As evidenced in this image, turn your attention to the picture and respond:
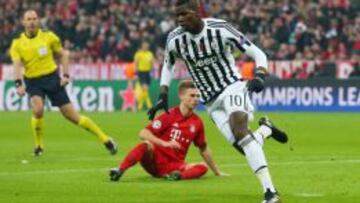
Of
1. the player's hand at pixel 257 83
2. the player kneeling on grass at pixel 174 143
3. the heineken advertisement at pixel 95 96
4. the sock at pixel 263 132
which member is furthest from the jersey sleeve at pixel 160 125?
the heineken advertisement at pixel 95 96

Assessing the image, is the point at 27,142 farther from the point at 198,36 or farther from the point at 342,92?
the point at 342,92

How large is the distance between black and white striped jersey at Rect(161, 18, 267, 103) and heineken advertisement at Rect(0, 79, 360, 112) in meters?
22.3

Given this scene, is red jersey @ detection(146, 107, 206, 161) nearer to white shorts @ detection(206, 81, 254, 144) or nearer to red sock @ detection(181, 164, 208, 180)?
red sock @ detection(181, 164, 208, 180)

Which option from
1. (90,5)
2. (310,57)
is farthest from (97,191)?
(90,5)

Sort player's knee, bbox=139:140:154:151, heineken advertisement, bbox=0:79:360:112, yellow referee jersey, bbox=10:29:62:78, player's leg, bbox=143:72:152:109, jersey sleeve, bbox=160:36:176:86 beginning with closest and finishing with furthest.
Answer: jersey sleeve, bbox=160:36:176:86
player's knee, bbox=139:140:154:151
yellow referee jersey, bbox=10:29:62:78
heineken advertisement, bbox=0:79:360:112
player's leg, bbox=143:72:152:109

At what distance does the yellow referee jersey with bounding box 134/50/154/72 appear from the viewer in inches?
1490

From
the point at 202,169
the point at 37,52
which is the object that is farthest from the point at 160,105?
the point at 37,52

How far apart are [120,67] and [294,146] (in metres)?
21.2

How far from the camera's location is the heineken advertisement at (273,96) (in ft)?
114

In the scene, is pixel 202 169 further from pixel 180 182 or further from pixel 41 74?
pixel 41 74

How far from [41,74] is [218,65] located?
7.69 metres

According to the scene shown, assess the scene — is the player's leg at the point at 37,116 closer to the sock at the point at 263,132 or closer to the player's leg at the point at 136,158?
the player's leg at the point at 136,158

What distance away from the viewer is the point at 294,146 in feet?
69.3

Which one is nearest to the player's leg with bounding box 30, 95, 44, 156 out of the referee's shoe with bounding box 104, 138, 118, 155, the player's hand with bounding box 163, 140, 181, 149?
the referee's shoe with bounding box 104, 138, 118, 155
